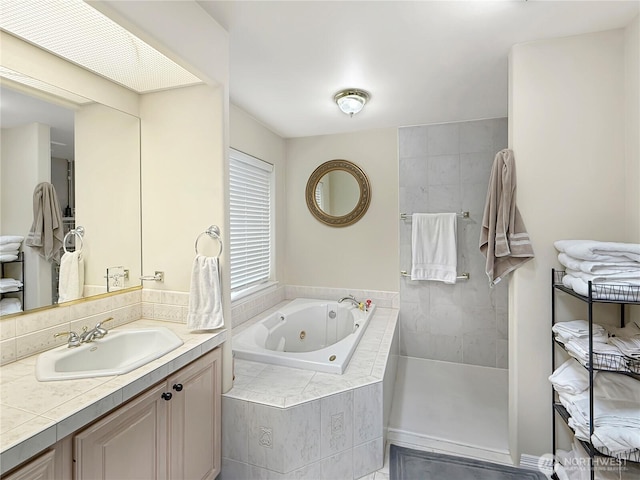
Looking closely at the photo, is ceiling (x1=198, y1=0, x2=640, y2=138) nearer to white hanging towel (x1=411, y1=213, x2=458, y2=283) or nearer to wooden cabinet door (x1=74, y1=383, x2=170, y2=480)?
white hanging towel (x1=411, y1=213, x2=458, y2=283)

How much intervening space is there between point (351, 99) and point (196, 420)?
234 cm

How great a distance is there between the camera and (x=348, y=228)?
3.44 meters

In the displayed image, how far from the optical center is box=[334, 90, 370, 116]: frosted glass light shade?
2359 mm

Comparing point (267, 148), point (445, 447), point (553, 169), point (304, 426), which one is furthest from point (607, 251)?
point (267, 148)

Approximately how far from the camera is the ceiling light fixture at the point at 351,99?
2357 mm

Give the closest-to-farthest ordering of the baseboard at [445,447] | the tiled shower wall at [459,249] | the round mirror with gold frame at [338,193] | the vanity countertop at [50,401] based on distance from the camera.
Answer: the vanity countertop at [50,401]
the baseboard at [445,447]
the tiled shower wall at [459,249]
the round mirror with gold frame at [338,193]

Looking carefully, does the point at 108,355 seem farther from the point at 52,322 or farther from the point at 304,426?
the point at 304,426

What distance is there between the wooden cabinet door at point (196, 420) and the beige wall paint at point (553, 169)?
1739mm

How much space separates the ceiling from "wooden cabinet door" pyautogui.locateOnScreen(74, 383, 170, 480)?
6.02 ft

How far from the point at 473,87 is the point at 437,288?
1.89m

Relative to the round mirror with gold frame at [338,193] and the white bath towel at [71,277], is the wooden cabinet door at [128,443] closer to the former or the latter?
the white bath towel at [71,277]

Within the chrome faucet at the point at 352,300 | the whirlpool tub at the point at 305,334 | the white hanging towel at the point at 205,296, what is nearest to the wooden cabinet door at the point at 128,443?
the white hanging towel at the point at 205,296

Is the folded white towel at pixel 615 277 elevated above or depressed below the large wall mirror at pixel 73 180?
below

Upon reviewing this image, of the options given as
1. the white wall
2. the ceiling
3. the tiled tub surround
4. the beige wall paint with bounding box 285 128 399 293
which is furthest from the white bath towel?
the white wall
